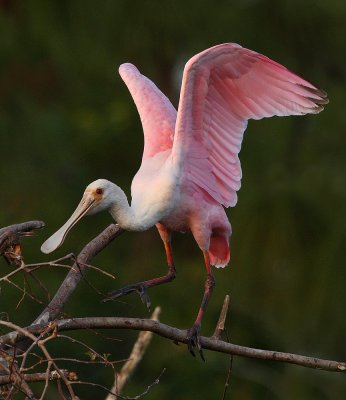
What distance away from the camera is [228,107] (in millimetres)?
5910

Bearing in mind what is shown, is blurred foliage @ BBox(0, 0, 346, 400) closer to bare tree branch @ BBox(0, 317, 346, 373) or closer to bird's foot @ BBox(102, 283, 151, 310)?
bird's foot @ BBox(102, 283, 151, 310)

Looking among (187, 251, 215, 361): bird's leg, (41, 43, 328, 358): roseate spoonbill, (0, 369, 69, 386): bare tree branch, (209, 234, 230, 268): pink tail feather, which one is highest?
(41, 43, 328, 358): roseate spoonbill

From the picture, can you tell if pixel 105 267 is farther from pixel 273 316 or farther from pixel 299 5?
pixel 299 5

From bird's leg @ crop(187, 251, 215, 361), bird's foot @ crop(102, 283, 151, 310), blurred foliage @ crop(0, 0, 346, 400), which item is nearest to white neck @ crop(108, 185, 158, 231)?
bird's foot @ crop(102, 283, 151, 310)

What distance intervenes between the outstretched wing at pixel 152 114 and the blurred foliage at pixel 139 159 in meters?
4.46

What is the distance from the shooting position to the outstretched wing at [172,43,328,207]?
575 centimetres

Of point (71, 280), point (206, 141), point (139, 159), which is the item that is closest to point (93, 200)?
point (71, 280)

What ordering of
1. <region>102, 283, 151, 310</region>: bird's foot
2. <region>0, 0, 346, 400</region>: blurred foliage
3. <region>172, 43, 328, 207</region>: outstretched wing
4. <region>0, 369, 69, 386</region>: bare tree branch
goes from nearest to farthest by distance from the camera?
<region>0, 369, 69, 386</region>: bare tree branch < <region>102, 283, 151, 310</region>: bird's foot < <region>172, 43, 328, 207</region>: outstretched wing < <region>0, 0, 346, 400</region>: blurred foliage

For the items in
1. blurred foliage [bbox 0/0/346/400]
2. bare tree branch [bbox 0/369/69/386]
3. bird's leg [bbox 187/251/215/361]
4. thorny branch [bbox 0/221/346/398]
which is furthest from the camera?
blurred foliage [bbox 0/0/346/400]

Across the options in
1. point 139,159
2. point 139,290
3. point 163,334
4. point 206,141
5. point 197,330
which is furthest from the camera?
point 139,159

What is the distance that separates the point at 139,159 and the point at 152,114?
7663 millimetres

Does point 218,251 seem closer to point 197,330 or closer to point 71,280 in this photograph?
point 197,330

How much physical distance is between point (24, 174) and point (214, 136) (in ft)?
25.4

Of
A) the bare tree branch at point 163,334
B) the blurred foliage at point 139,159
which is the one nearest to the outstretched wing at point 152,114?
the bare tree branch at point 163,334
